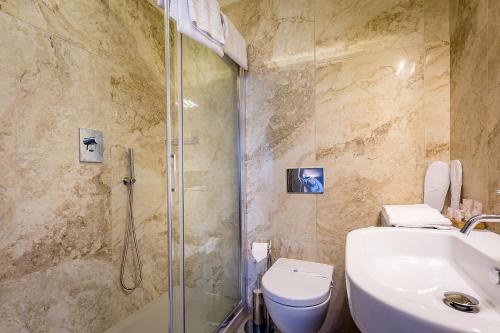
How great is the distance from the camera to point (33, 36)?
1230 mm

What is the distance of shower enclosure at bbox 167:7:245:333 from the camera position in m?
1.20

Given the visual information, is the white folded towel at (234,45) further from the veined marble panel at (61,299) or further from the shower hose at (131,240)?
the veined marble panel at (61,299)

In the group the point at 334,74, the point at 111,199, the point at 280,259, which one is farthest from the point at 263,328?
the point at 334,74

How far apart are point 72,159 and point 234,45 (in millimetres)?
1240

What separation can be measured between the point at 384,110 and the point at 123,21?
6.22 ft

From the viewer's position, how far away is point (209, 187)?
158 centimetres

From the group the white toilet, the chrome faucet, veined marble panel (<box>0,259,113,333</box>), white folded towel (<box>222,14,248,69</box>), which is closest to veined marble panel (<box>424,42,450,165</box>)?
the chrome faucet

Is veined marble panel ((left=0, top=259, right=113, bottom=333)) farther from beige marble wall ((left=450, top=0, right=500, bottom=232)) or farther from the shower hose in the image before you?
beige marble wall ((left=450, top=0, right=500, bottom=232))

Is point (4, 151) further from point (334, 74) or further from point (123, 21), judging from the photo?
point (334, 74)

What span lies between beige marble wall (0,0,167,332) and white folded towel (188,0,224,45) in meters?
0.77

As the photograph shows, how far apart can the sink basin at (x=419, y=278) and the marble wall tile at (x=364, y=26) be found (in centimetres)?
115

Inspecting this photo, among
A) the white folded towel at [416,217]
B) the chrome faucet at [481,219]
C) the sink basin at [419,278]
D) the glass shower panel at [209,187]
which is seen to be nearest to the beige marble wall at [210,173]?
the glass shower panel at [209,187]

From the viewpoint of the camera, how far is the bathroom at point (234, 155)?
1122mm

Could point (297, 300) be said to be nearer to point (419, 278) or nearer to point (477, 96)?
point (419, 278)
